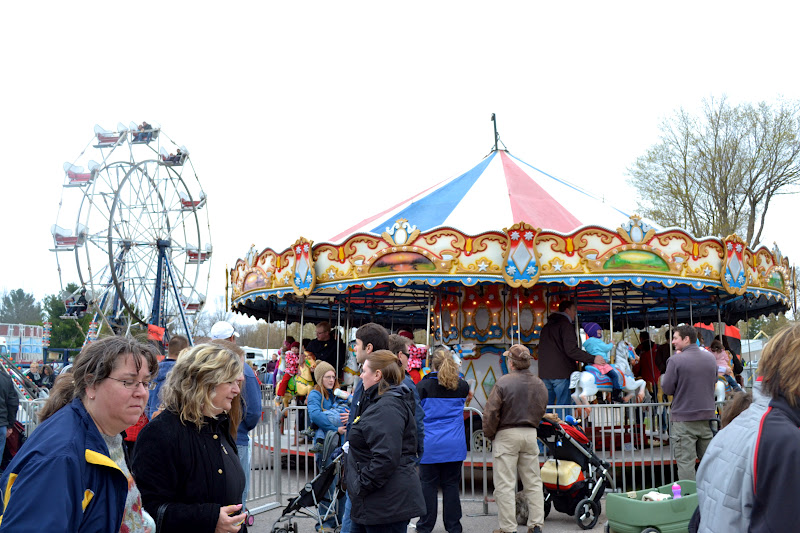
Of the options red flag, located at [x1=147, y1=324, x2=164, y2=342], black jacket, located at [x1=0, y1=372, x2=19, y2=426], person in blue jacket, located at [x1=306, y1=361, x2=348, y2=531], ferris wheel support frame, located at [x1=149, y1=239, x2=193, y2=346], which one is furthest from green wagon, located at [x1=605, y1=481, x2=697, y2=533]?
ferris wheel support frame, located at [x1=149, y1=239, x2=193, y2=346]

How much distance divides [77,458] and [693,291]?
11.8 m

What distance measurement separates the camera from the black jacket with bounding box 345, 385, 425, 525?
3.69 metres

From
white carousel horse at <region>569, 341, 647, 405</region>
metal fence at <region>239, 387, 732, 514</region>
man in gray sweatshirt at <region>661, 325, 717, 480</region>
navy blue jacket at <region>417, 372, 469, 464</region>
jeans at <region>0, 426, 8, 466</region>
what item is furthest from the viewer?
white carousel horse at <region>569, 341, 647, 405</region>

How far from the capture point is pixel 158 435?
8.40 feet

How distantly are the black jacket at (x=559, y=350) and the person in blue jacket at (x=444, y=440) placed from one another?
3690 millimetres

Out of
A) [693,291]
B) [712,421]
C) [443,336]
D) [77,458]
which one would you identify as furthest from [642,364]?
[77,458]

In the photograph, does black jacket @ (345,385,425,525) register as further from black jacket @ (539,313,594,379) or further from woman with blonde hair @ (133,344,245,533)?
black jacket @ (539,313,594,379)

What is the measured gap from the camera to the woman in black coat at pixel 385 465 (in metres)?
3.69

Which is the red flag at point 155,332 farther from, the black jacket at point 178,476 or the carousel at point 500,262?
the black jacket at point 178,476

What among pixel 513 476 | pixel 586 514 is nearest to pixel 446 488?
pixel 513 476

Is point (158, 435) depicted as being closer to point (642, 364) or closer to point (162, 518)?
point (162, 518)

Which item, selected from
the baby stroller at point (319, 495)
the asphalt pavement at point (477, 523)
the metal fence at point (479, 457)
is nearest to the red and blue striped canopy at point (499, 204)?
the metal fence at point (479, 457)

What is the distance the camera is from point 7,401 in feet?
22.3

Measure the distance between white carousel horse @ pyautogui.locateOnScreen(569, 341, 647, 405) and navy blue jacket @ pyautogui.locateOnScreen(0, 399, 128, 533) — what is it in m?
7.55
